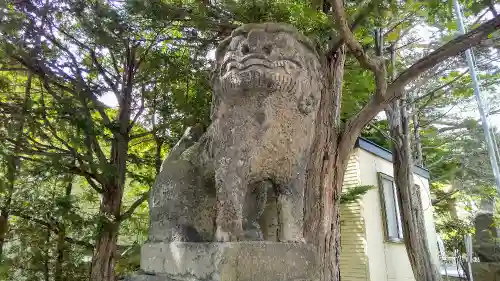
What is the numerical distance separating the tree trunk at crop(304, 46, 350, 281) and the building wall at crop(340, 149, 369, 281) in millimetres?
4064

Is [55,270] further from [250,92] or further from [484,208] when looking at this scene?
[484,208]

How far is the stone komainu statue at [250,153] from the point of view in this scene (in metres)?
1.82

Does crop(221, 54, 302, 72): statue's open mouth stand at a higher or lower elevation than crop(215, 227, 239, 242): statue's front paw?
higher

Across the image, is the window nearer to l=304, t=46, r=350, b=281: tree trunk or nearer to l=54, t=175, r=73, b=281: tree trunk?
l=304, t=46, r=350, b=281: tree trunk

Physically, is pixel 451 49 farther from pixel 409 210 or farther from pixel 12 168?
pixel 12 168

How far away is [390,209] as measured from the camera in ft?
Answer: 25.8

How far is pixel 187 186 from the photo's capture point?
2092 mm

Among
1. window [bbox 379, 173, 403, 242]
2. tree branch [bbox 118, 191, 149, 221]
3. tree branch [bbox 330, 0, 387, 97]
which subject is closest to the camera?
tree branch [bbox 330, 0, 387, 97]

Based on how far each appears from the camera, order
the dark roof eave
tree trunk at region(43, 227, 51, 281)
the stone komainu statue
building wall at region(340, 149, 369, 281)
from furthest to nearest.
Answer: the dark roof eave → building wall at region(340, 149, 369, 281) → tree trunk at region(43, 227, 51, 281) → the stone komainu statue

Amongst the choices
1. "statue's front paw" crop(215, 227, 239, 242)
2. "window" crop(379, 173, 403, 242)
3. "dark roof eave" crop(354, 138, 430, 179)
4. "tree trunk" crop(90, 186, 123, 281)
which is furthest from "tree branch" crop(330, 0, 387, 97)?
"window" crop(379, 173, 403, 242)

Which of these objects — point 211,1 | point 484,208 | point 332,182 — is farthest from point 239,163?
point 484,208

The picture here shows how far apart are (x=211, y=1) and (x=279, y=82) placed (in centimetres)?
317

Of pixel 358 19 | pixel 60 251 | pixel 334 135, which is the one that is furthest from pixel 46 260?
pixel 358 19

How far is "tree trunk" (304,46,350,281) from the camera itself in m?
2.96
